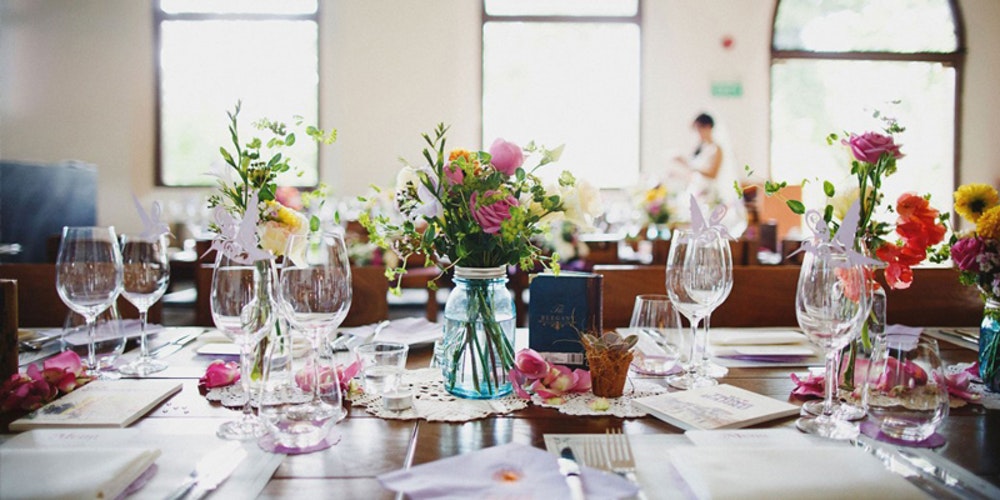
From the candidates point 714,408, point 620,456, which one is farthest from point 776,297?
point 620,456

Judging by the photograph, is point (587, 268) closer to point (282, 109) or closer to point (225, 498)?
point (225, 498)

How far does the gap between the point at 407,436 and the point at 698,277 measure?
0.57 metres

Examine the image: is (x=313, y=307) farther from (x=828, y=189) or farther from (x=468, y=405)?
(x=828, y=189)

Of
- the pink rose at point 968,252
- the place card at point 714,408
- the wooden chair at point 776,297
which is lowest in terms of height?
the place card at point 714,408

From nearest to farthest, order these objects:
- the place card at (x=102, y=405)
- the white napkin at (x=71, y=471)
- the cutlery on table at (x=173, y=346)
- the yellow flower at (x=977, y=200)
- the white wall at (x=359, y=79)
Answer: the white napkin at (x=71, y=471), the place card at (x=102, y=405), the yellow flower at (x=977, y=200), the cutlery on table at (x=173, y=346), the white wall at (x=359, y=79)

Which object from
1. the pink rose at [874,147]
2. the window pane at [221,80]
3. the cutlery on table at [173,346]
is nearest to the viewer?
the pink rose at [874,147]

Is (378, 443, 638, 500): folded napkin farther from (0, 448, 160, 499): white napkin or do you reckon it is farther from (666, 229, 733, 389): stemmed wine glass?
(666, 229, 733, 389): stemmed wine glass

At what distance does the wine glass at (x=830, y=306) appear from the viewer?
0.93 meters

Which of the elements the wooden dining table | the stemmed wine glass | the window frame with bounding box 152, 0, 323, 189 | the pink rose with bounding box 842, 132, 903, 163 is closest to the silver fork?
the wooden dining table

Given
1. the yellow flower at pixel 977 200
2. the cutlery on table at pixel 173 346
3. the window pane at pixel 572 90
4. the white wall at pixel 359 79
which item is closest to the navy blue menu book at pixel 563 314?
the yellow flower at pixel 977 200

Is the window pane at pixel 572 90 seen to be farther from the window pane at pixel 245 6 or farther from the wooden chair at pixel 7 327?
the wooden chair at pixel 7 327

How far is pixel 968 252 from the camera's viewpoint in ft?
3.71

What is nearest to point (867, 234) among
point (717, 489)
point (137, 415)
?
point (717, 489)

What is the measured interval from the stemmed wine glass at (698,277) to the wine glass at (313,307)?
57 cm
